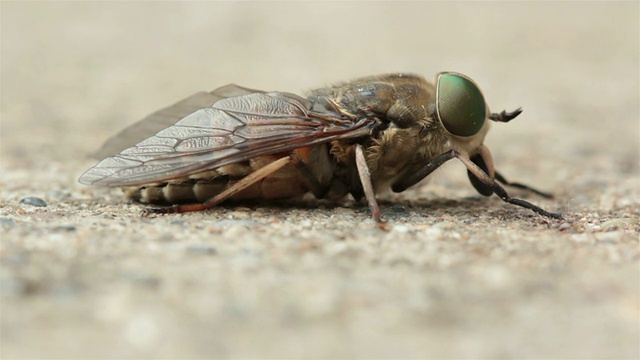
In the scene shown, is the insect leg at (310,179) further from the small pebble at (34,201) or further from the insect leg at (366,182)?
the small pebble at (34,201)

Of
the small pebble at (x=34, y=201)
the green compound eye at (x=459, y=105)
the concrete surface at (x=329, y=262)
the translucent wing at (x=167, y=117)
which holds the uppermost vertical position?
the translucent wing at (x=167, y=117)

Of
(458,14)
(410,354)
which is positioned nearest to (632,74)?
(458,14)

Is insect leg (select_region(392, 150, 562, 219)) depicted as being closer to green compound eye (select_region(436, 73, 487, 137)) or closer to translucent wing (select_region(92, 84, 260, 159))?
green compound eye (select_region(436, 73, 487, 137))

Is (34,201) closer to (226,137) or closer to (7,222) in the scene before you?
(7,222)

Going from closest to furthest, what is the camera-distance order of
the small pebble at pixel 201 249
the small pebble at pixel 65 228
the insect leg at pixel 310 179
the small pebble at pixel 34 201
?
the small pebble at pixel 201 249
the small pebble at pixel 65 228
the insect leg at pixel 310 179
the small pebble at pixel 34 201

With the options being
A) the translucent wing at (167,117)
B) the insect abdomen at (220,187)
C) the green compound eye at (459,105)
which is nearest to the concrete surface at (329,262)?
the insect abdomen at (220,187)

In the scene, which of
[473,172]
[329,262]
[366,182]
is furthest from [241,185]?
[473,172]

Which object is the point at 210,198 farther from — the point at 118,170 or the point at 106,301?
the point at 106,301

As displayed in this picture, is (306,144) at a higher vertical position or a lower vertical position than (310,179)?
higher
